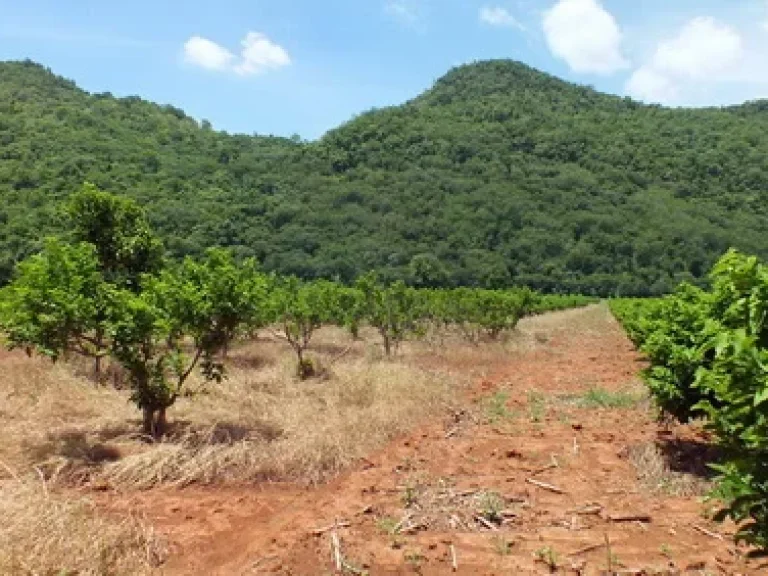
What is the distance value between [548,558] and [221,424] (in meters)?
5.49

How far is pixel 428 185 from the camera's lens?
245 ft

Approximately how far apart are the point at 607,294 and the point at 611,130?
1362 inches

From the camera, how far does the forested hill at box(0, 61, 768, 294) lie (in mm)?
51281

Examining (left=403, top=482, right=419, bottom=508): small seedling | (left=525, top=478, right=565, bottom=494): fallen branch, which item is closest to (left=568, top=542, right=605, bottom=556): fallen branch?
(left=525, top=478, right=565, bottom=494): fallen branch

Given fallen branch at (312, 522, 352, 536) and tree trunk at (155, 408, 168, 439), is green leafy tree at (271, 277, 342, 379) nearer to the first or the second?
tree trunk at (155, 408, 168, 439)

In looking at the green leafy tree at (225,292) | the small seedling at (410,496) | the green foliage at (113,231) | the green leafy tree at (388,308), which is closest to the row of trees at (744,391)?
the small seedling at (410,496)

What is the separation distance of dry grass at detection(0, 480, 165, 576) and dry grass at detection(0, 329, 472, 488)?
188 centimetres

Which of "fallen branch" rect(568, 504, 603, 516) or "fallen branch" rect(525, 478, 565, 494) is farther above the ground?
"fallen branch" rect(568, 504, 603, 516)

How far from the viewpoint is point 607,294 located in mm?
67938

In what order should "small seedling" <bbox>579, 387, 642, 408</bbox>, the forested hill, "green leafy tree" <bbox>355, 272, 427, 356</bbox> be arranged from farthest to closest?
the forested hill → "green leafy tree" <bbox>355, 272, 427, 356</bbox> → "small seedling" <bbox>579, 387, 642, 408</bbox>

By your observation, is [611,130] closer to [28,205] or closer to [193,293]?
[28,205]

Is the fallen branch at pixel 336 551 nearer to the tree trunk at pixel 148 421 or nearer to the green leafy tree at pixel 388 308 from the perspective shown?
the tree trunk at pixel 148 421

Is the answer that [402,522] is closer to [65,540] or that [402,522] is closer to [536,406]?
[65,540]

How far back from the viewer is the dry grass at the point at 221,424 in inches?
321
